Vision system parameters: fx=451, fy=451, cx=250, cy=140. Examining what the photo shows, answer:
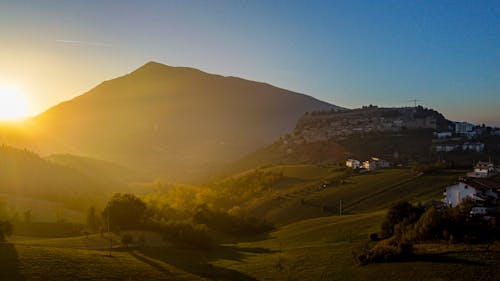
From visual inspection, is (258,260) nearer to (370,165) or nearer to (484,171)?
(484,171)

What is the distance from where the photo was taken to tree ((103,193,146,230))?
8062 cm

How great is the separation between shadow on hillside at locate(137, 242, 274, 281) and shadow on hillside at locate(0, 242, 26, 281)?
548 inches

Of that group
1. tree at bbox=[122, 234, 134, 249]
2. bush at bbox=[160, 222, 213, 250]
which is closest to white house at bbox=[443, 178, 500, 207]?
bush at bbox=[160, 222, 213, 250]

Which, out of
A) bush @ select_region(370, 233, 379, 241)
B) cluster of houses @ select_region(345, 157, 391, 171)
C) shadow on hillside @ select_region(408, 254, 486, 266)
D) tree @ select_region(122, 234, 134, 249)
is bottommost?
tree @ select_region(122, 234, 134, 249)

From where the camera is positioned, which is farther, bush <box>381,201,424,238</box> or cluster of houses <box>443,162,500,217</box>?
cluster of houses <box>443,162,500,217</box>

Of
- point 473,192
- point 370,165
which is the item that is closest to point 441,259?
point 473,192

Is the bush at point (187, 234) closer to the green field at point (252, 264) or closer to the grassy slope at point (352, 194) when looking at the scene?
the green field at point (252, 264)

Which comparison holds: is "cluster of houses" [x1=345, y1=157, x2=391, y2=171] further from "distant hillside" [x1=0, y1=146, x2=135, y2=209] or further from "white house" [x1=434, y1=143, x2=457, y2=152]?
"distant hillside" [x1=0, y1=146, x2=135, y2=209]

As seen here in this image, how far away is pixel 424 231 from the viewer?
47.6m

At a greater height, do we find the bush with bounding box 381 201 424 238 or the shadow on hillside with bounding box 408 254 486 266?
the bush with bounding box 381 201 424 238

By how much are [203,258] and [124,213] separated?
1071 inches

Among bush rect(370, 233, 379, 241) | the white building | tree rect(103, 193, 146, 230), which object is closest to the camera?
bush rect(370, 233, 379, 241)

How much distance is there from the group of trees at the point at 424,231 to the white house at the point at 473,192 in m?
15.0

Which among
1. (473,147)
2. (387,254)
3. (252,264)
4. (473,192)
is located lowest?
(252,264)
